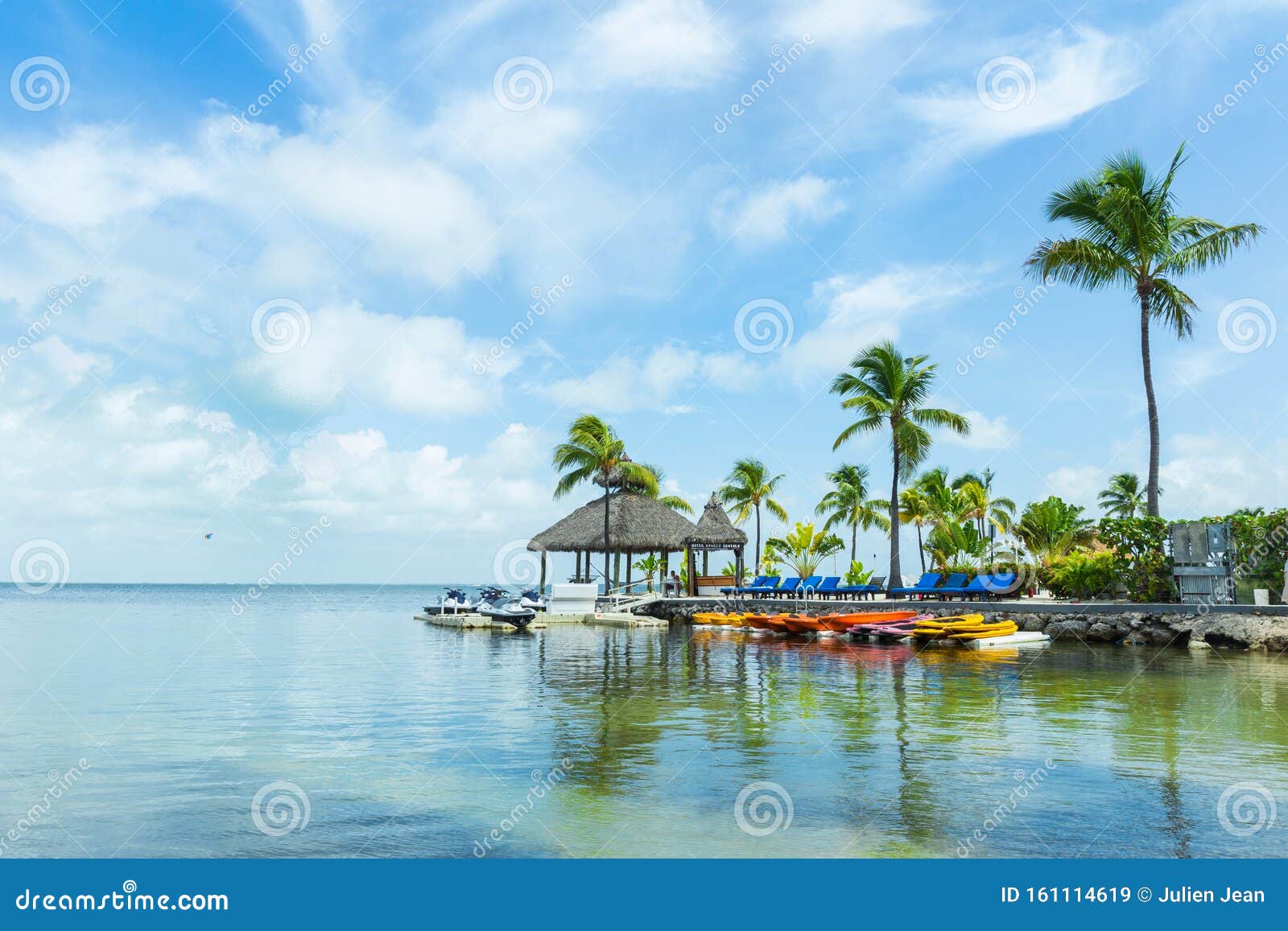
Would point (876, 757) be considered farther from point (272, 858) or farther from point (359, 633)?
point (359, 633)

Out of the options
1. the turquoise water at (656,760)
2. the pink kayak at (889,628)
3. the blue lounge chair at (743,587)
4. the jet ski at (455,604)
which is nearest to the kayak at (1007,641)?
the pink kayak at (889,628)

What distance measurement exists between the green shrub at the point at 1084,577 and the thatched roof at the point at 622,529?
1741 centimetres

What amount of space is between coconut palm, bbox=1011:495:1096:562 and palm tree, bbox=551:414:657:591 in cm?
1785

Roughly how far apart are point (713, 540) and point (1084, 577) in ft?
58.5

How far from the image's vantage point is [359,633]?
36625mm

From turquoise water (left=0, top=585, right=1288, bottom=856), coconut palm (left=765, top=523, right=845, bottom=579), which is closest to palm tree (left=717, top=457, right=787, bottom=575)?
coconut palm (left=765, top=523, right=845, bottom=579)

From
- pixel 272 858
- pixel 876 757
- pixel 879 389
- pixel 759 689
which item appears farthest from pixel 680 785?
pixel 879 389

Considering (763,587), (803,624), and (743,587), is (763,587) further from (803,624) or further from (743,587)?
(803,624)

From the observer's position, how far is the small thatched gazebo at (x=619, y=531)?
42.2 m

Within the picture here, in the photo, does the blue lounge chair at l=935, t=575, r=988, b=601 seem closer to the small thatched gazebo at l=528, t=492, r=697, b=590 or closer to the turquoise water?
the turquoise water

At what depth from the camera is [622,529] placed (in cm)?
4238

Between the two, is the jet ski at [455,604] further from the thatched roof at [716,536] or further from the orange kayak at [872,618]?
the orange kayak at [872,618]

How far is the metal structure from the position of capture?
22859 millimetres
